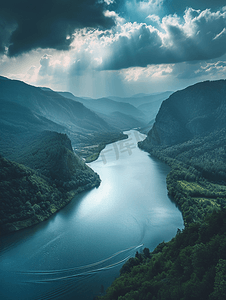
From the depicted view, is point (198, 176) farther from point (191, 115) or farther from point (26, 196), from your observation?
point (191, 115)

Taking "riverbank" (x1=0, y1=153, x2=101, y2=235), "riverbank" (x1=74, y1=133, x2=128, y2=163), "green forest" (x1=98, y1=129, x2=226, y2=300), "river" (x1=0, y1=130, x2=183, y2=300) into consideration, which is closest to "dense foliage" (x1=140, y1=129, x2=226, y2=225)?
"green forest" (x1=98, y1=129, x2=226, y2=300)

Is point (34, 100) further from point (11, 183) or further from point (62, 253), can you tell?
point (62, 253)

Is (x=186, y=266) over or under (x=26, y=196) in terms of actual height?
under

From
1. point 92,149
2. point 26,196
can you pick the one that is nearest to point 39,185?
point 26,196

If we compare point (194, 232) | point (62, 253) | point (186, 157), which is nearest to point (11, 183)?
→ point (62, 253)

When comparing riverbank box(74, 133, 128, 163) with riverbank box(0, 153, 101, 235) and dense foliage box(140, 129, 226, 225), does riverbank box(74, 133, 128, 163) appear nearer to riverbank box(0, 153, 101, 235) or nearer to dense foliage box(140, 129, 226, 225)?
dense foliage box(140, 129, 226, 225)

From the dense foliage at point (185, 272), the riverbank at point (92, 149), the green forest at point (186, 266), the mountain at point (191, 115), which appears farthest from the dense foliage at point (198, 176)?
the riverbank at point (92, 149)
